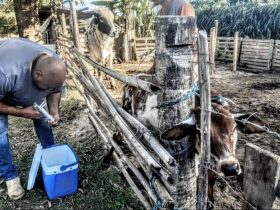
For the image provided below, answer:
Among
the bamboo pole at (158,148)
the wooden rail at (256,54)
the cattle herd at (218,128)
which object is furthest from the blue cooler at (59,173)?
the wooden rail at (256,54)

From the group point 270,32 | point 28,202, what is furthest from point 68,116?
point 270,32

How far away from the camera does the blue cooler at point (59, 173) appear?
3.35 m

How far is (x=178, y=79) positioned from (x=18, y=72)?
1695 mm

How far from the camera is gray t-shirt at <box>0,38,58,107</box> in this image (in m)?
3.08

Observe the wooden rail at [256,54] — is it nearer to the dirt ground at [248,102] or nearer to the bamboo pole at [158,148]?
the dirt ground at [248,102]

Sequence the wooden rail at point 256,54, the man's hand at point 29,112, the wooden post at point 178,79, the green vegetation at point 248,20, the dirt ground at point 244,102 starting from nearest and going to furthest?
the wooden post at point 178,79
the man's hand at point 29,112
the dirt ground at point 244,102
the wooden rail at point 256,54
the green vegetation at point 248,20

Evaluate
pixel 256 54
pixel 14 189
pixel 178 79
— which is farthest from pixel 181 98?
pixel 256 54

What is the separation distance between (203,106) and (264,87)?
26.8ft

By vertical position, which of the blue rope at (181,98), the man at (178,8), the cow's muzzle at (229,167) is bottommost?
the cow's muzzle at (229,167)

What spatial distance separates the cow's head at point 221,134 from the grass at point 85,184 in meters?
1.23

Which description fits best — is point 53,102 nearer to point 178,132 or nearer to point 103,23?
point 178,132

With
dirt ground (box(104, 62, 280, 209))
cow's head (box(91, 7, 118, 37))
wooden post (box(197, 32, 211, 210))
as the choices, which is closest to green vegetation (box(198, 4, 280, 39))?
dirt ground (box(104, 62, 280, 209))

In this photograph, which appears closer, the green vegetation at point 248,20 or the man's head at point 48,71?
the man's head at point 48,71

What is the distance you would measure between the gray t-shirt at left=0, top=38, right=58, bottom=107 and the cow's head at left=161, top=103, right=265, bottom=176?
65.1 inches
